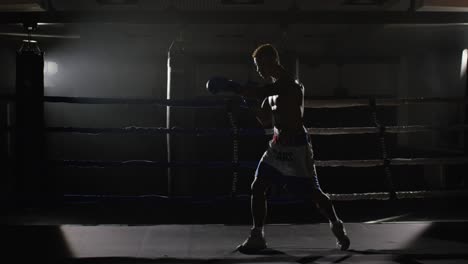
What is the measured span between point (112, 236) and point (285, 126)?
1.60 m

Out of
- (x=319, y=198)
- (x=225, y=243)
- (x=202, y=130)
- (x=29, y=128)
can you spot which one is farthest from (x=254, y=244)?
(x=29, y=128)

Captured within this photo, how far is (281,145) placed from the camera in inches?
126

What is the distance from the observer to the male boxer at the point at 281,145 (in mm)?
3146

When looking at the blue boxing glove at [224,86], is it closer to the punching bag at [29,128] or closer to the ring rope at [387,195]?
the ring rope at [387,195]

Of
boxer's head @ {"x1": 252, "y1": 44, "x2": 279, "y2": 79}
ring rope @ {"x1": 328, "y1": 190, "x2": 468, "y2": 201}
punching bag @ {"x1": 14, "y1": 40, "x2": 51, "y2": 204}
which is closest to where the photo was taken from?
boxer's head @ {"x1": 252, "y1": 44, "x2": 279, "y2": 79}

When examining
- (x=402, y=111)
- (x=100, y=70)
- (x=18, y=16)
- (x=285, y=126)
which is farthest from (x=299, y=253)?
(x=100, y=70)

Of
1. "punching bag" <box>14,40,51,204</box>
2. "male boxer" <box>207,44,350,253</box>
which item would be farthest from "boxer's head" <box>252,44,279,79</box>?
"punching bag" <box>14,40,51,204</box>

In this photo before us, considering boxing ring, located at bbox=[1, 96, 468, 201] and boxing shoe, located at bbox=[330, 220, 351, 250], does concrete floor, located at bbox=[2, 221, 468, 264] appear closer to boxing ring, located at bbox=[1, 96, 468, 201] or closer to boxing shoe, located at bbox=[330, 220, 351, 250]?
boxing shoe, located at bbox=[330, 220, 351, 250]

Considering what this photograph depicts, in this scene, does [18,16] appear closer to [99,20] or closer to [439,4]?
[99,20]

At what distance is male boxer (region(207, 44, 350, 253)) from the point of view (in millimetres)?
3146

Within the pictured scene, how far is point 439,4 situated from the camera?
23.7 feet

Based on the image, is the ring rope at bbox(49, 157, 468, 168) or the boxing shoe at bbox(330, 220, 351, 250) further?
the ring rope at bbox(49, 157, 468, 168)

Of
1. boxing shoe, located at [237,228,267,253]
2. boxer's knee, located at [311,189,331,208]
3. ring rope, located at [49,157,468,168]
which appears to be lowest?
boxing shoe, located at [237,228,267,253]

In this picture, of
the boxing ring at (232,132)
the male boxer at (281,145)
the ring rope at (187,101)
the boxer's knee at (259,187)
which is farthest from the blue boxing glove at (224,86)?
the ring rope at (187,101)
